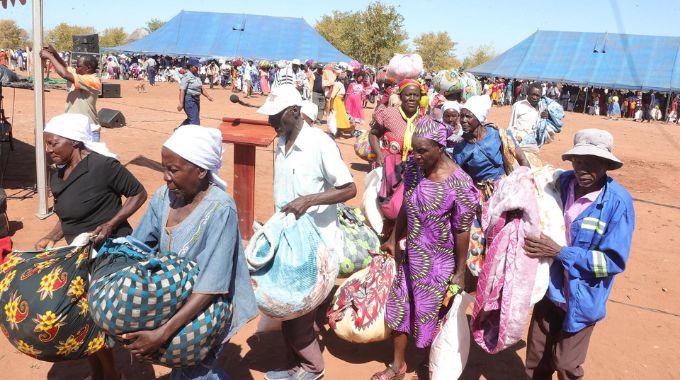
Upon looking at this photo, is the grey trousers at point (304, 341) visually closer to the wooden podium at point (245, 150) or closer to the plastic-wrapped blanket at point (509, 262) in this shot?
the plastic-wrapped blanket at point (509, 262)

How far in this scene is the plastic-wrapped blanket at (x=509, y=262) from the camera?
2.94 meters

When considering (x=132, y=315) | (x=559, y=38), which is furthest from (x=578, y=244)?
(x=559, y=38)

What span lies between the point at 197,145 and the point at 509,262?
1775mm

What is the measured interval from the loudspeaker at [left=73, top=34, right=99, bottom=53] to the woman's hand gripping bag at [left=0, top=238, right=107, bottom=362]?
83.8 feet

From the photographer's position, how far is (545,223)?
294 cm

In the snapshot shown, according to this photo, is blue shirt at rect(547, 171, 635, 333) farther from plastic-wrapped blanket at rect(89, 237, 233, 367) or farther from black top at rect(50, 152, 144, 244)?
black top at rect(50, 152, 144, 244)

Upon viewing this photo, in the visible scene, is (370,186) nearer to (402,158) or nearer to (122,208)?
(402,158)

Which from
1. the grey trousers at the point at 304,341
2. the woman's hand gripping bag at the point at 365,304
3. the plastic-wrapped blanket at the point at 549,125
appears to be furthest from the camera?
the plastic-wrapped blanket at the point at 549,125

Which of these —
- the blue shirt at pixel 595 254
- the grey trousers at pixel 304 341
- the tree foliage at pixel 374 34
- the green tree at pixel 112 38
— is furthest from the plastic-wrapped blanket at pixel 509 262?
the green tree at pixel 112 38

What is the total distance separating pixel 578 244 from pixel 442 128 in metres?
0.99

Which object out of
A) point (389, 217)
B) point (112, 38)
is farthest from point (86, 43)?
point (112, 38)

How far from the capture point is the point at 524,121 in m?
6.47

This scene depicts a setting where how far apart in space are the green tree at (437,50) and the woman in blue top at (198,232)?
8272cm

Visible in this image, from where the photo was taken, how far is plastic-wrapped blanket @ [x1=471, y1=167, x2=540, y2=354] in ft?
9.64
